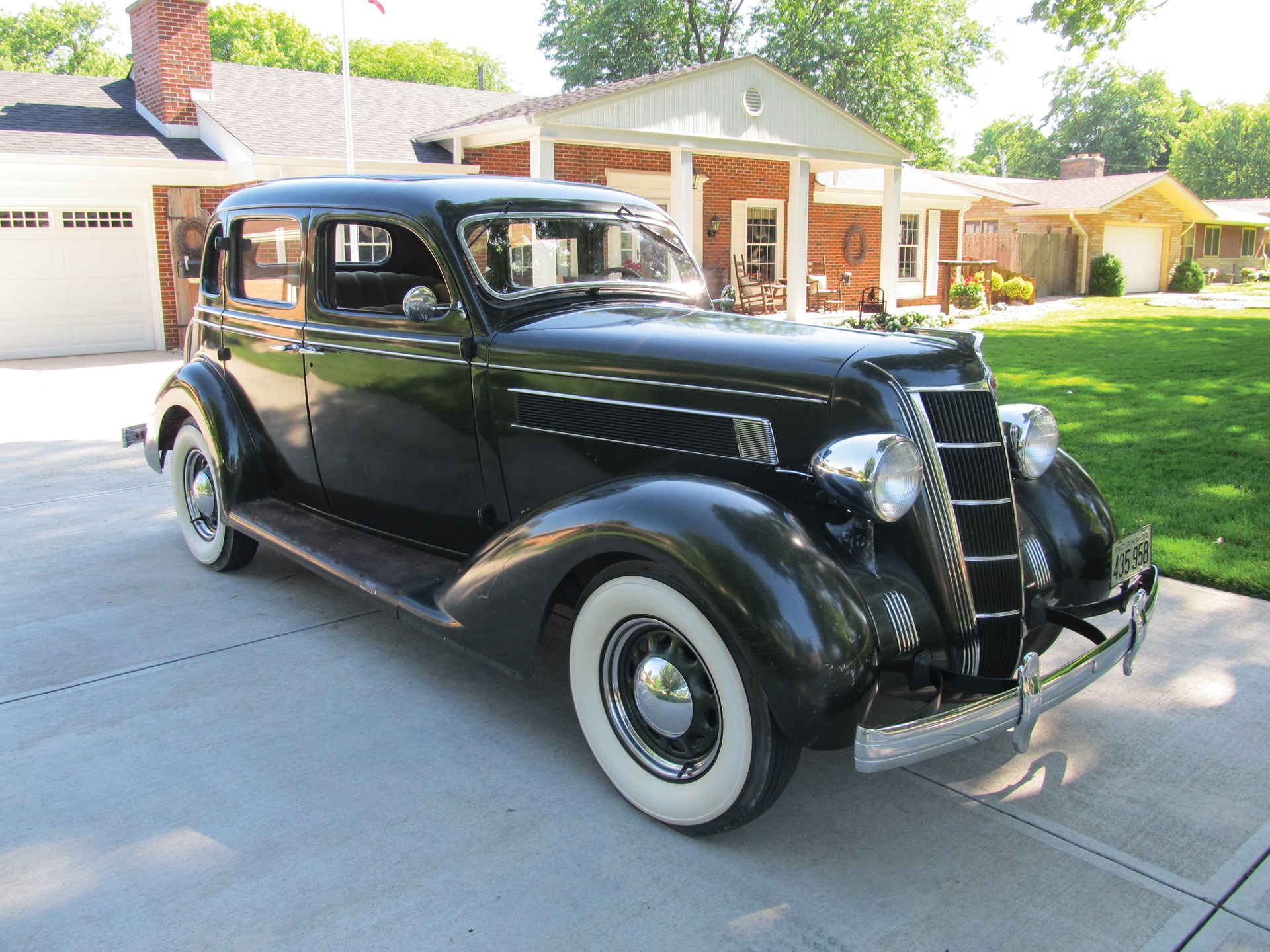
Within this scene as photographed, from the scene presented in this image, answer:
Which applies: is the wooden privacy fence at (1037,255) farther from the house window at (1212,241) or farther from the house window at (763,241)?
the house window at (1212,241)

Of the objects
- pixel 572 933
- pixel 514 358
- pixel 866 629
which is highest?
pixel 514 358

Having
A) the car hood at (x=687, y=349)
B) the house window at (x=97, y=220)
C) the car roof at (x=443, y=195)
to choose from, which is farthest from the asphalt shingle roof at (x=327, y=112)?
the car hood at (x=687, y=349)

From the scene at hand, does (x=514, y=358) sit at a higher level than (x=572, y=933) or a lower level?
higher

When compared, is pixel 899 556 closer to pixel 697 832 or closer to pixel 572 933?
pixel 697 832

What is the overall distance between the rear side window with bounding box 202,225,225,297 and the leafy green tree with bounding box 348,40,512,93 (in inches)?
2016

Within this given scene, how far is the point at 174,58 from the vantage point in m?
14.7

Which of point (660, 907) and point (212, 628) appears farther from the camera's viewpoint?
point (212, 628)

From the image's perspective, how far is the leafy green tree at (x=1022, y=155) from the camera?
6800 centimetres

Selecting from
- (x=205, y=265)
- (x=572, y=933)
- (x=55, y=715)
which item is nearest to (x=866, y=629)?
(x=572, y=933)

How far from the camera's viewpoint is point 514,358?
136 inches

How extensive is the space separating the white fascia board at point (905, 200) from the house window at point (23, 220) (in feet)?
45.8

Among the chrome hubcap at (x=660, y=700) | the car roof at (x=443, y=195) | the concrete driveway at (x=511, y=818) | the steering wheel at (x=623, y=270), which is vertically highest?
the car roof at (x=443, y=195)

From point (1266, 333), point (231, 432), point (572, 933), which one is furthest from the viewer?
point (1266, 333)

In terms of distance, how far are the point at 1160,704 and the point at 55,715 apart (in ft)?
12.9
